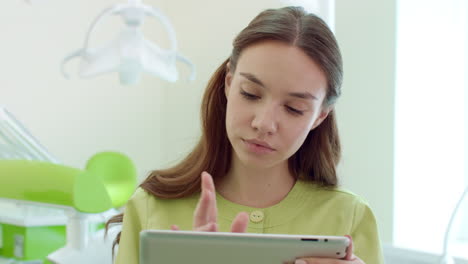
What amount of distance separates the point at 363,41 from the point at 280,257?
128 centimetres

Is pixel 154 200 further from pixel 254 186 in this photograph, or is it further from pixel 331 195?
pixel 331 195

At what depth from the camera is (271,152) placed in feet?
3.24

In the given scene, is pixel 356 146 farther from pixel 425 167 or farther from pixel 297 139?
pixel 297 139

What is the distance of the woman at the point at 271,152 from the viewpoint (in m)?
0.98

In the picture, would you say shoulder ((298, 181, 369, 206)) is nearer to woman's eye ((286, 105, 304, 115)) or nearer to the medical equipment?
woman's eye ((286, 105, 304, 115))

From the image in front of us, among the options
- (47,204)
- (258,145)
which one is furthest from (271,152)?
(47,204)

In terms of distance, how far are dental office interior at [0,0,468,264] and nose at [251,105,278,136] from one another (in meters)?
0.42

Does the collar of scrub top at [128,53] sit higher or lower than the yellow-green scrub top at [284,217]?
higher

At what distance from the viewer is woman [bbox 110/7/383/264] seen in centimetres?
98

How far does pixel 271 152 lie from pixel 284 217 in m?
0.20

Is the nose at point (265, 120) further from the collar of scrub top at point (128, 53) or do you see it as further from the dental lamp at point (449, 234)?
the dental lamp at point (449, 234)

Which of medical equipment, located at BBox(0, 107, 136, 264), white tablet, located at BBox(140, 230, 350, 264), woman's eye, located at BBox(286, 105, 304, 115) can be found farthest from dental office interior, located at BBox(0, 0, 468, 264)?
white tablet, located at BBox(140, 230, 350, 264)

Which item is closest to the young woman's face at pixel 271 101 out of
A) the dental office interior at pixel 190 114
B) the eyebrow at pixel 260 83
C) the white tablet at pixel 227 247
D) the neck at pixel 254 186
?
the eyebrow at pixel 260 83

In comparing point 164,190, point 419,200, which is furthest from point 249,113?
point 419,200
